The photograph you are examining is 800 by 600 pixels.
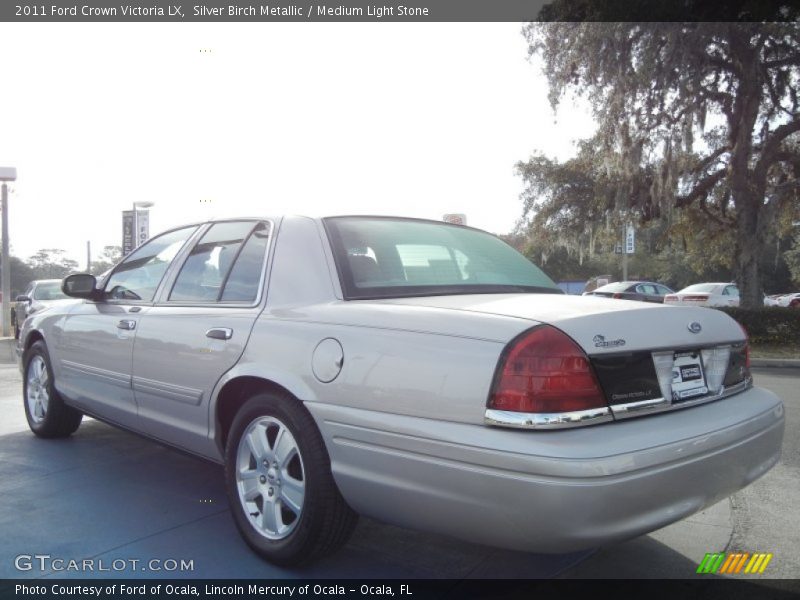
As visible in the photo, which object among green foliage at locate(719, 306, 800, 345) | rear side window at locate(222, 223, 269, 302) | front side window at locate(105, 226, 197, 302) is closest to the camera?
rear side window at locate(222, 223, 269, 302)

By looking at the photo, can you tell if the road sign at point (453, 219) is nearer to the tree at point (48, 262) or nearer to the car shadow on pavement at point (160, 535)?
the car shadow on pavement at point (160, 535)

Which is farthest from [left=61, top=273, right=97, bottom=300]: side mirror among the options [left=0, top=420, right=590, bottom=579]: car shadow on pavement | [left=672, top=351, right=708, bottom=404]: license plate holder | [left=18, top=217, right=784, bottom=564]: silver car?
[left=672, top=351, right=708, bottom=404]: license plate holder

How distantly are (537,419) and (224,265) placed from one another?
206 cm

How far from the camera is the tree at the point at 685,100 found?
15125 millimetres

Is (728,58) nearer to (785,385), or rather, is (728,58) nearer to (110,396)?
(785,385)

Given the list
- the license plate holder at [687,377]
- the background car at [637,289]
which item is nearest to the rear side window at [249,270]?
the license plate holder at [687,377]

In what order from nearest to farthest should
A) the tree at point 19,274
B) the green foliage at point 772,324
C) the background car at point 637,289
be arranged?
the green foliage at point 772,324 < the background car at point 637,289 < the tree at point 19,274

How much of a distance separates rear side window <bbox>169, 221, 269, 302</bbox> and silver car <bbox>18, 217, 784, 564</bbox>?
0.04 feet

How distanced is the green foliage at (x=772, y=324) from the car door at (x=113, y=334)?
1323 cm

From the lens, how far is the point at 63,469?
14.5 feet

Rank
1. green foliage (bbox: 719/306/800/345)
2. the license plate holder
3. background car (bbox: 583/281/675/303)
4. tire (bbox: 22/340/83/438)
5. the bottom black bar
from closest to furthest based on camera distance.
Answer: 1. the license plate holder
2. the bottom black bar
3. tire (bbox: 22/340/83/438)
4. green foliage (bbox: 719/306/800/345)
5. background car (bbox: 583/281/675/303)

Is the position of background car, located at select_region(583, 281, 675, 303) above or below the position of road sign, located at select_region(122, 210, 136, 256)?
below

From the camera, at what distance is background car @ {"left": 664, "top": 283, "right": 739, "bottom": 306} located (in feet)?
72.2

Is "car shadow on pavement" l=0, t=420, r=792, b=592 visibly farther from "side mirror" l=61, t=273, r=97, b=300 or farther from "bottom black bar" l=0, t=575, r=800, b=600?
"side mirror" l=61, t=273, r=97, b=300
